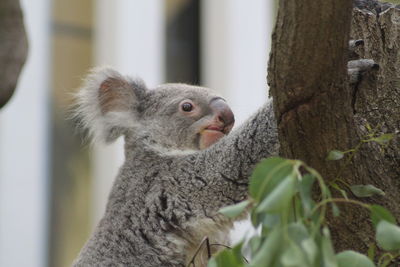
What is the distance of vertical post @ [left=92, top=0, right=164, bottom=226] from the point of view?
1012cm

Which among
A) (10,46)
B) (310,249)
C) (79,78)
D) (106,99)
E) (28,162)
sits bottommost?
(28,162)

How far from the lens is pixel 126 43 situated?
10.3 m

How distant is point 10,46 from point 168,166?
3.13 ft

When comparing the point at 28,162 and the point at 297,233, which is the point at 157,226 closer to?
the point at 297,233

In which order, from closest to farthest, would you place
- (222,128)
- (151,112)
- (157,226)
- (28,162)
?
1. (157,226)
2. (222,128)
3. (151,112)
4. (28,162)

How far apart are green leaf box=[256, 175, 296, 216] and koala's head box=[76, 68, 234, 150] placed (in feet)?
8.43

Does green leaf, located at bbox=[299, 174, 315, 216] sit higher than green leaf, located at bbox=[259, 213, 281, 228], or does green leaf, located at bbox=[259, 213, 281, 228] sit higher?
green leaf, located at bbox=[299, 174, 315, 216]

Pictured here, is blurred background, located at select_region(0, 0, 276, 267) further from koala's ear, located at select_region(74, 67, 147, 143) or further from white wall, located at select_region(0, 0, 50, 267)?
koala's ear, located at select_region(74, 67, 147, 143)

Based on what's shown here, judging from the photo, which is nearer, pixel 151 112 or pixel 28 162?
pixel 151 112

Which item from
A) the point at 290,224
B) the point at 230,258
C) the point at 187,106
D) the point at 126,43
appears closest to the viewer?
the point at 290,224

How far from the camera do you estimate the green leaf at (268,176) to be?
2307mm

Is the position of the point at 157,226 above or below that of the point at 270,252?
below

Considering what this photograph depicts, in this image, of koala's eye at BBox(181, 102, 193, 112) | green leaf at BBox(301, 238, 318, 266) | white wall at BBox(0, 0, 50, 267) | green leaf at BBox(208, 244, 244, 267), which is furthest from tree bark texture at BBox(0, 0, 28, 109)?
white wall at BBox(0, 0, 50, 267)

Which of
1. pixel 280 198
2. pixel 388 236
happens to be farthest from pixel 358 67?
pixel 280 198
